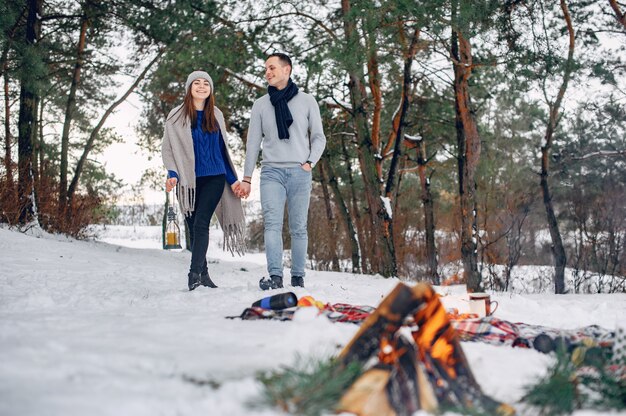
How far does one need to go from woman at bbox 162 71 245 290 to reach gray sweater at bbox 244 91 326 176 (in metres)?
0.26

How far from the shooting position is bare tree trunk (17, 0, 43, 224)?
394 inches

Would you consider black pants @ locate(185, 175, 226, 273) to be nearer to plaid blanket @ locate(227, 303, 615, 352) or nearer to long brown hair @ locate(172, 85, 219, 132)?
long brown hair @ locate(172, 85, 219, 132)

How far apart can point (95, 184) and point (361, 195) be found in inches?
377

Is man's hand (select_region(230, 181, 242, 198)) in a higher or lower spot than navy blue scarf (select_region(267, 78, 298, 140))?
lower

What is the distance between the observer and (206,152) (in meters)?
4.60

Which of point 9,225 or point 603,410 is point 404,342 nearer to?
point 603,410

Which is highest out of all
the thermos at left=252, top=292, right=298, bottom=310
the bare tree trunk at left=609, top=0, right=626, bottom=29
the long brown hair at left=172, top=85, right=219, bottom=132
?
the bare tree trunk at left=609, top=0, right=626, bottom=29

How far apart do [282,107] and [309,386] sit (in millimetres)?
3455

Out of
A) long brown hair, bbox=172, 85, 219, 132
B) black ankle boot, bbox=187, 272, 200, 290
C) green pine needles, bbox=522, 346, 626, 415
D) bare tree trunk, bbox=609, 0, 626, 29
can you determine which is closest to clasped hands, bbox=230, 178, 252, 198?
long brown hair, bbox=172, 85, 219, 132

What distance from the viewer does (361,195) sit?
21312 millimetres

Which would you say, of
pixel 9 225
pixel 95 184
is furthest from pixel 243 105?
pixel 95 184

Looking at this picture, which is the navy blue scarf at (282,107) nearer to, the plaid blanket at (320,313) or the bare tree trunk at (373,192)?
the plaid blanket at (320,313)

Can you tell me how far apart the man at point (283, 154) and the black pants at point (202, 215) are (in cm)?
22

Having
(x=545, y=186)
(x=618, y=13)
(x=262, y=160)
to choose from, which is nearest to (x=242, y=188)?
(x=262, y=160)
